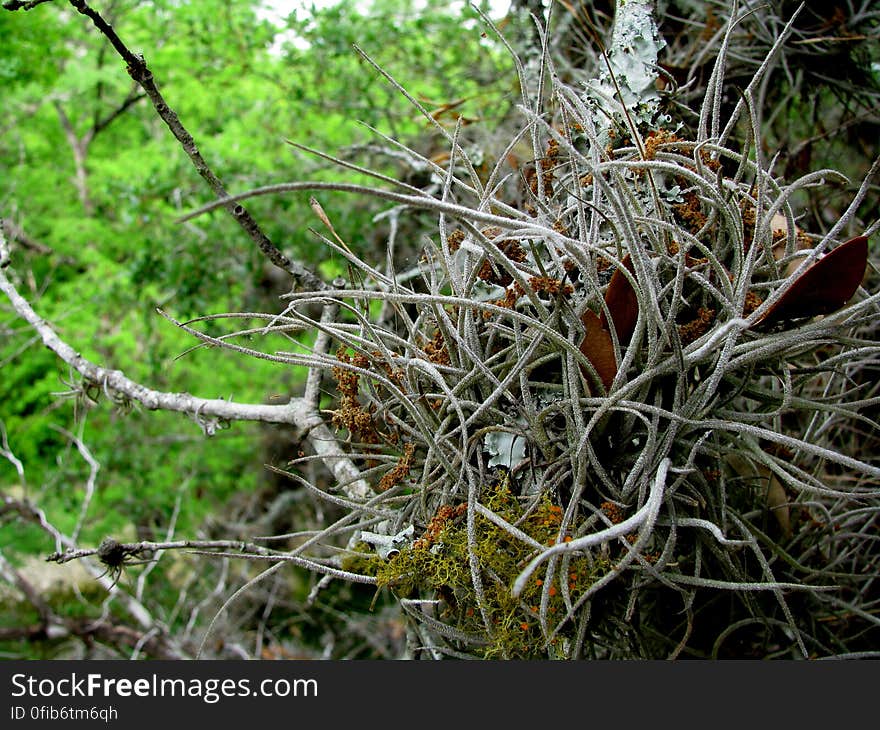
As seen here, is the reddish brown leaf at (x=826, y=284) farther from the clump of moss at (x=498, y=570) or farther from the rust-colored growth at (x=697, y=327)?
the clump of moss at (x=498, y=570)

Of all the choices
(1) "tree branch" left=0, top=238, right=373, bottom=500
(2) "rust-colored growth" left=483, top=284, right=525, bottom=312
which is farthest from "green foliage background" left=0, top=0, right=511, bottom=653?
(2) "rust-colored growth" left=483, top=284, right=525, bottom=312

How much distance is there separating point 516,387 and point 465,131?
1.22 m

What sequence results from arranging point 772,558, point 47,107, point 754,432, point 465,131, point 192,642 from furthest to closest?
point 47,107 → point 192,642 → point 465,131 → point 772,558 → point 754,432

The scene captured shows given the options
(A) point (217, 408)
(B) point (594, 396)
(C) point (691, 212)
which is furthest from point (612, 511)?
(A) point (217, 408)

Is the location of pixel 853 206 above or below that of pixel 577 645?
above

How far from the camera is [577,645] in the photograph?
70 centimetres

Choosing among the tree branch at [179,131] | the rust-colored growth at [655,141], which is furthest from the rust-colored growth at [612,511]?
the tree branch at [179,131]

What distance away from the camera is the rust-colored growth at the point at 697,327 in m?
0.72

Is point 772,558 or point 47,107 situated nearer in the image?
point 772,558

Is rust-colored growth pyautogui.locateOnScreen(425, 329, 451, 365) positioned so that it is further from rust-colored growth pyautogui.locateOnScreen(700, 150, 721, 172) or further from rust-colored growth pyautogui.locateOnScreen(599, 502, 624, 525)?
rust-colored growth pyautogui.locateOnScreen(700, 150, 721, 172)

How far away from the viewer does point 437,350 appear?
32.0 inches

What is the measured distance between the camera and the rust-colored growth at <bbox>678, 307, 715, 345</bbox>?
0.72 metres

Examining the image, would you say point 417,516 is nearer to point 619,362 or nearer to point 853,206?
point 619,362

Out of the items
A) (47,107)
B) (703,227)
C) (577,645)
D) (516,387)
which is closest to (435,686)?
(577,645)
